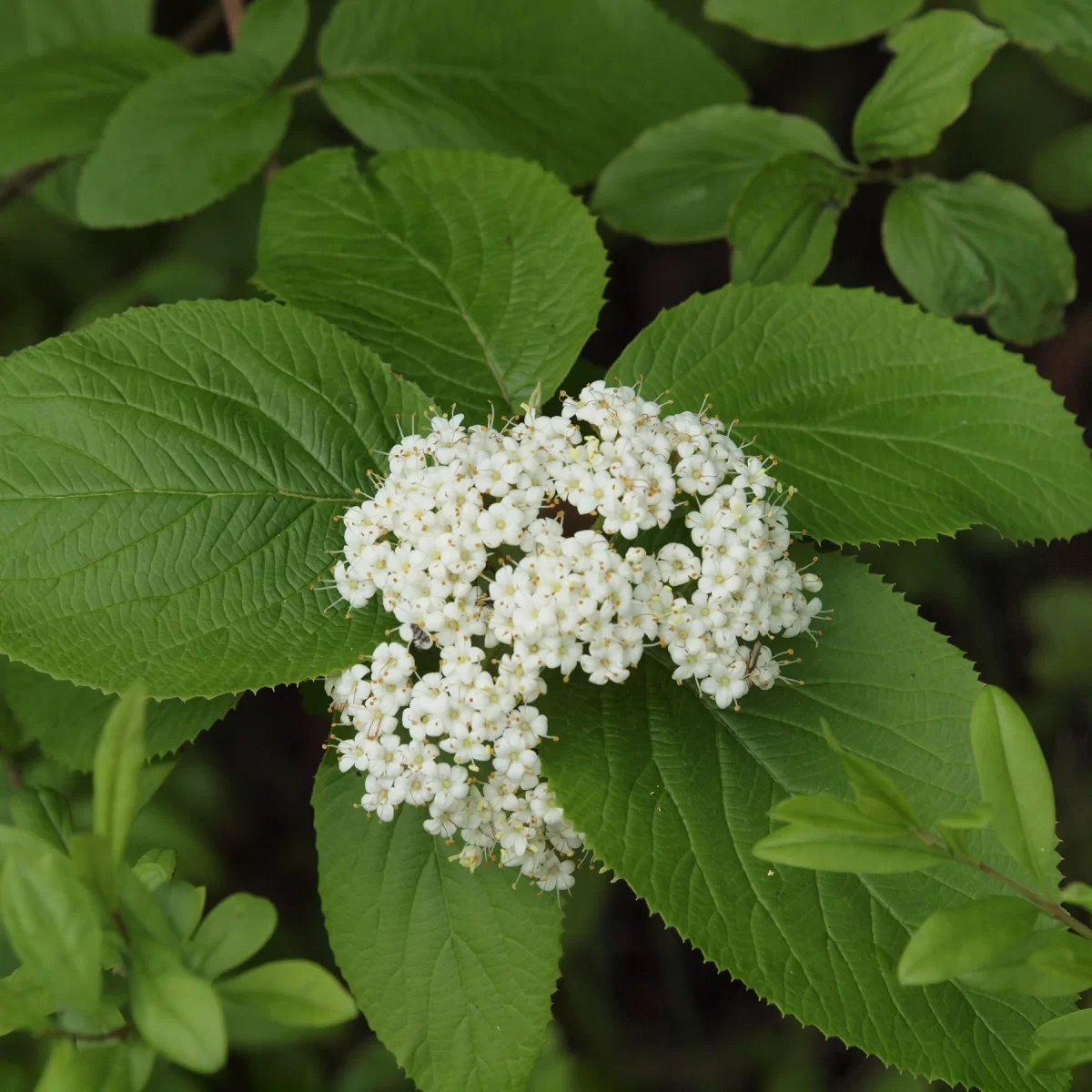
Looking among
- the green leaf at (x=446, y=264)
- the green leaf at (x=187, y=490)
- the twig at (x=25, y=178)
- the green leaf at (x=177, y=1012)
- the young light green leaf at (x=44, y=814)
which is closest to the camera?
the green leaf at (x=177, y=1012)

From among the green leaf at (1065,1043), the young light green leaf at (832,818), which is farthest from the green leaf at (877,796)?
the green leaf at (1065,1043)

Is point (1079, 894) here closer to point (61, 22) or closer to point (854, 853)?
point (854, 853)

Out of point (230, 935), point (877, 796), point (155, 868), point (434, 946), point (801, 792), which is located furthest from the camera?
point (434, 946)

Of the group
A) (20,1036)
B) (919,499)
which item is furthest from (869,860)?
(20,1036)

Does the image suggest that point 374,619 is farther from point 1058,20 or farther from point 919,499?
point 1058,20

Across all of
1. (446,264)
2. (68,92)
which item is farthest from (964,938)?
(68,92)

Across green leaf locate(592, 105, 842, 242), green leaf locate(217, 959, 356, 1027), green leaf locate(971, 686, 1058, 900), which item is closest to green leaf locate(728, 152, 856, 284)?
green leaf locate(592, 105, 842, 242)

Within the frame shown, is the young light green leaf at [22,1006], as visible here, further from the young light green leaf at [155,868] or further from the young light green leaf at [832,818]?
the young light green leaf at [832,818]
